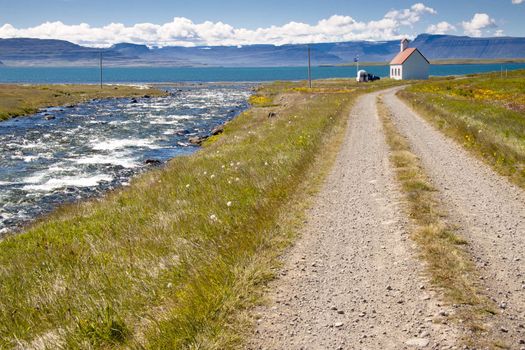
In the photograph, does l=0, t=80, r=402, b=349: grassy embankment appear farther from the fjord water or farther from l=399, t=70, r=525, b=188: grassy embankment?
l=399, t=70, r=525, b=188: grassy embankment

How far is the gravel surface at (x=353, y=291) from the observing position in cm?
598

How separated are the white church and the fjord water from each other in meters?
66.4

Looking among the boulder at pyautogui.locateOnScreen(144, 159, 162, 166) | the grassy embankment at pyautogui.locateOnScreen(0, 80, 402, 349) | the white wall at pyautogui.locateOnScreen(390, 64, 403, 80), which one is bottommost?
the grassy embankment at pyautogui.locateOnScreen(0, 80, 402, 349)

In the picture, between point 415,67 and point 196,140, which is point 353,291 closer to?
point 196,140

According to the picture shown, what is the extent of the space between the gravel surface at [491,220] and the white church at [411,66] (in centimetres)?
10025

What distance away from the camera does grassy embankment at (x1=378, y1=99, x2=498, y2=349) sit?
615 centimetres

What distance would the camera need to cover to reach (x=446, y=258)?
8.20m

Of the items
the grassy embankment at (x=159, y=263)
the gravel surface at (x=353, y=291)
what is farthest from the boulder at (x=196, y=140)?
the gravel surface at (x=353, y=291)

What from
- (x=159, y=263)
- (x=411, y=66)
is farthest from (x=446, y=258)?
(x=411, y=66)

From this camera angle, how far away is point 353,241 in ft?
31.5

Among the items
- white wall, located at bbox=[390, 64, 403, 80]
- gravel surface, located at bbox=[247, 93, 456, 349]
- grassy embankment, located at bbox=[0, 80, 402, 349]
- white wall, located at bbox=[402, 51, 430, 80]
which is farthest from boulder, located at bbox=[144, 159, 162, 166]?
white wall, located at bbox=[390, 64, 403, 80]

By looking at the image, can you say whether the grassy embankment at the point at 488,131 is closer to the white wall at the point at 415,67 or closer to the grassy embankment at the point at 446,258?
the grassy embankment at the point at 446,258

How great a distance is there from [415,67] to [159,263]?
118635 mm

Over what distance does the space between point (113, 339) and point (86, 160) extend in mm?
26528
